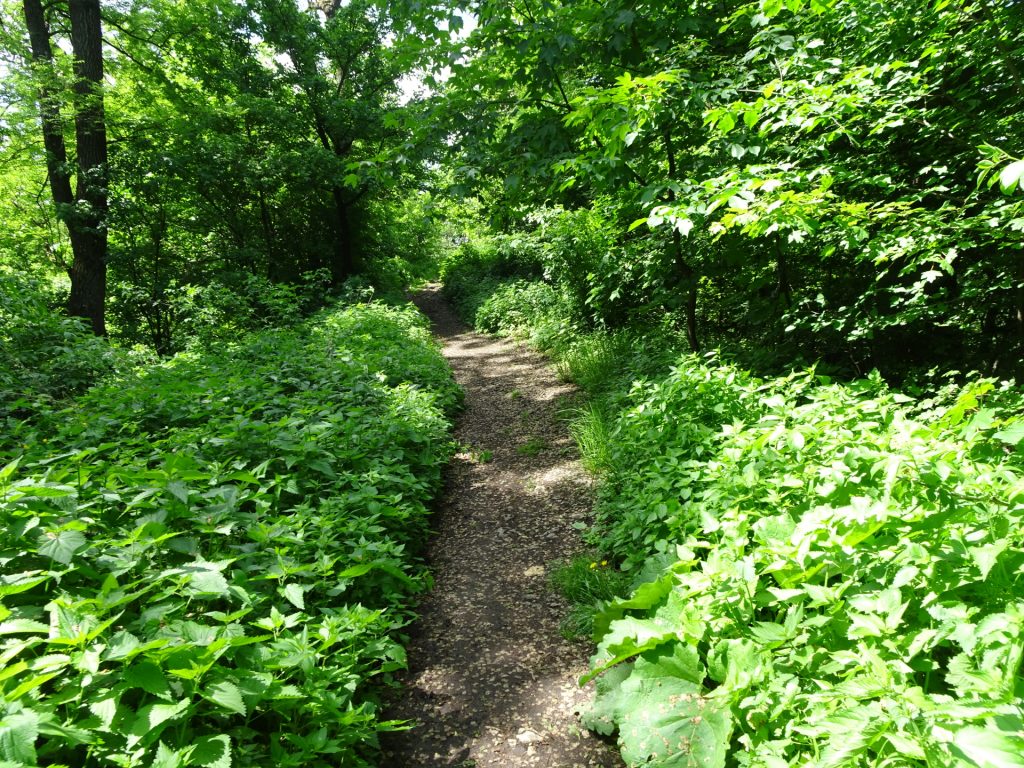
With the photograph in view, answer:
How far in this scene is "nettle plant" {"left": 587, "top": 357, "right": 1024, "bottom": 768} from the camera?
4.49 feet

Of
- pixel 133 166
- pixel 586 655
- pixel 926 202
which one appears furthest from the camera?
pixel 133 166

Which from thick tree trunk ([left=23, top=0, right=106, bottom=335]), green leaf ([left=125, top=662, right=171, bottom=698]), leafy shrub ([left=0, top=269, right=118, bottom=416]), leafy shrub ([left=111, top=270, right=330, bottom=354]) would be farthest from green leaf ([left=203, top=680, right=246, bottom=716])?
thick tree trunk ([left=23, top=0, right=106, bottom=335])

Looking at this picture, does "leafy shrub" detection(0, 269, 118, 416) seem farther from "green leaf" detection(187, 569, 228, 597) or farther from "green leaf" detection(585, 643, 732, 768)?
"green leaf" detection(585, 643, 732, 768)

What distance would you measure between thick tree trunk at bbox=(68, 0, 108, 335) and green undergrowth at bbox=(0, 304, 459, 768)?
266 inches

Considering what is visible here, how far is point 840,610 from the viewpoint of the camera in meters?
1.74

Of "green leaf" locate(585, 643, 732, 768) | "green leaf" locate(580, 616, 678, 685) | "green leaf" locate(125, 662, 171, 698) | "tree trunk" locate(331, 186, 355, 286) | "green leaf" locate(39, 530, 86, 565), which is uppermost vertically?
"tree trunk" locate(331, 186, 355, 286)

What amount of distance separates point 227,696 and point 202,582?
575mm

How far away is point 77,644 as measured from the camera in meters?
1.67

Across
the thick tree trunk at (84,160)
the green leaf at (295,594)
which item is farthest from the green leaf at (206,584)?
the thick tree trunk at (84,160)

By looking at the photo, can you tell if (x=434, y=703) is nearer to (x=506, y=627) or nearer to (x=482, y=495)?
(x=506, y=627)

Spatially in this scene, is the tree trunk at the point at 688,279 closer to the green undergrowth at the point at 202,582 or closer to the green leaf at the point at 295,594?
the green undergrowth at the point at 202,582

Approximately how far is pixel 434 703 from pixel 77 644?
1.67 m

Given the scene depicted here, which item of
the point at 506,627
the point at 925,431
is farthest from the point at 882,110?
the point at 506,627

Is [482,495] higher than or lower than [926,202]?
lower
